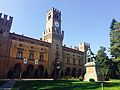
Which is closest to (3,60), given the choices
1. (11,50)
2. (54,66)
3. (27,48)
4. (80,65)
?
(11,50)

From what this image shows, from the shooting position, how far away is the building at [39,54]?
39.9 meters

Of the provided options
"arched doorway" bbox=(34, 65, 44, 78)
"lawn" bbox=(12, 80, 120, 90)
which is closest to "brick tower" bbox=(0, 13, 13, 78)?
"arched doorway" bbox=(34, 65, 44, 78)

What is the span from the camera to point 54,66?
163ft

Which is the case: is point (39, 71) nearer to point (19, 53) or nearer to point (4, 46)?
point (19, 53)

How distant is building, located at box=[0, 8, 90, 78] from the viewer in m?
39.9

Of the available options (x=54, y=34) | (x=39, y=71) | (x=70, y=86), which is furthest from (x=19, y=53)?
(x=70, y=86)

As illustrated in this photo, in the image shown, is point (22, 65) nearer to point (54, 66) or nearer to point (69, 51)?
point (54, 66)

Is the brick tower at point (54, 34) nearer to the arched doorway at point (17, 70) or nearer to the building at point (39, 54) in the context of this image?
the building at point (39, 54)

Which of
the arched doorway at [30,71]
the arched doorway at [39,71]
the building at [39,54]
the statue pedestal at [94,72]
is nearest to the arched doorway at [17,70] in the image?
the building at [39,54]

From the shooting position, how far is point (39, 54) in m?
46.5

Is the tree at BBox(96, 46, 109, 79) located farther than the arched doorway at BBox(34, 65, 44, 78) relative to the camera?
Yes

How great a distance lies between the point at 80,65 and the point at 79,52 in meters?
5.20

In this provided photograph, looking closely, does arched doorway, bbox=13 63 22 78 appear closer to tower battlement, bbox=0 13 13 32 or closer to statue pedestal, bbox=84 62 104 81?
tower battlement, bbox=0 13 13 32

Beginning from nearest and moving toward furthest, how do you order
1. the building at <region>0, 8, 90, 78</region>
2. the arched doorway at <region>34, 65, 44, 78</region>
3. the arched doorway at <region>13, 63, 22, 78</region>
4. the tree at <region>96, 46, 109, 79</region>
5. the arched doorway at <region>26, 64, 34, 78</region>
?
the building at <region>0, 8, 90, 78</region>
the arched doorway at <region>13, 63, 22, 78</region>
the arched doorway at <region>26, 64, 34, 78</region>
the arched doorway at <region>34, 65, 44, 78</region>
the tree at <region>96, 46, 109, 79</region>
